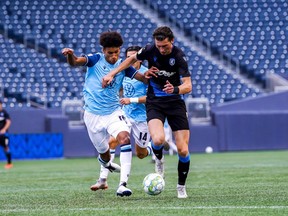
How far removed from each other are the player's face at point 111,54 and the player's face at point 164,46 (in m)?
0.70

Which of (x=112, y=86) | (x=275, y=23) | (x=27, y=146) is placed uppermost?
(x=275, y=23)

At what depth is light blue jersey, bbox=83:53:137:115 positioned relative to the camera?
448 inches

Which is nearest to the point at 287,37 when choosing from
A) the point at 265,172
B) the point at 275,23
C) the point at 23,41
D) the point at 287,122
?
the point at 275,23

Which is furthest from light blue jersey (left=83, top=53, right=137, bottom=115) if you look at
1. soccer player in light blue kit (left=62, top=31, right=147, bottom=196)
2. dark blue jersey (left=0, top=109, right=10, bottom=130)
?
dark blue jersey (left=0, top=109, right=10, bottom=130)

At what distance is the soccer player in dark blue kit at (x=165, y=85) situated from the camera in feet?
35.2

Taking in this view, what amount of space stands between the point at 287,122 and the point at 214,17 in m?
7.21

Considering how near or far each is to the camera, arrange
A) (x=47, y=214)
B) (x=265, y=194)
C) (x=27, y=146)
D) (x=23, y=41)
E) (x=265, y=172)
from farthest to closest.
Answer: (x=23, y=41) < (x=27, y=146) < (x=265, y=172) < (x=265, y=194) < (x=47, y=214)

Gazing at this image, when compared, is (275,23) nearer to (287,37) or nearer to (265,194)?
(287,37)

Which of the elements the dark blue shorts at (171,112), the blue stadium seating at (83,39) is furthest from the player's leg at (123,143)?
the blue stadium seating at (83,39)

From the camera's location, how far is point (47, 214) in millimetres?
8781

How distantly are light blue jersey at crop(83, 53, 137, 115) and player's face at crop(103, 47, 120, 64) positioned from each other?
0.07 metres

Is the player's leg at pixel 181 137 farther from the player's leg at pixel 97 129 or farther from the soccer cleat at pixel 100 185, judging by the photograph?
the soccer cleat at pixel 100 185

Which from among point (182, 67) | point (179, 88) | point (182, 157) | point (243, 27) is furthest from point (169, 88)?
point (243, 27)

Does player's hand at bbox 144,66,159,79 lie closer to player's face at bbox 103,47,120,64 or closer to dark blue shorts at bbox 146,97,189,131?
dark blue shorts at bbox 146,97,189,131
